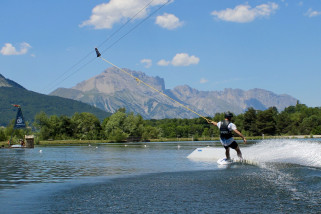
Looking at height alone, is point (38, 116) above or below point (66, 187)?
above

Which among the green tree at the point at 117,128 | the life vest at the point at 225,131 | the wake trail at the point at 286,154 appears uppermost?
the green tree at the point at 117,128

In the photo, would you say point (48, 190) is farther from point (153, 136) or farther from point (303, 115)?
point (303, 115)

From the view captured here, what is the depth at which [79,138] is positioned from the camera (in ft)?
528

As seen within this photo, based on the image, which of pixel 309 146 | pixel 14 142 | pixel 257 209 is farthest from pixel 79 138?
pixel 257 209

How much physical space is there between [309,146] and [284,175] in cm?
739

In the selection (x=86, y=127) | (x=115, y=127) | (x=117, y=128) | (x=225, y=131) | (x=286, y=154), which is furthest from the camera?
(x=86, y=127)

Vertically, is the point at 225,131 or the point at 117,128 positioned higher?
the point at 117,128

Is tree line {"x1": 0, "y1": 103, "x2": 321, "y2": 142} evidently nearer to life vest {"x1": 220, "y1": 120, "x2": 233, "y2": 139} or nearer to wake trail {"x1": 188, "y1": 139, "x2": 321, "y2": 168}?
wake trail {"x1": 188, "y1": 139, "x2": 321, "y2": 168}

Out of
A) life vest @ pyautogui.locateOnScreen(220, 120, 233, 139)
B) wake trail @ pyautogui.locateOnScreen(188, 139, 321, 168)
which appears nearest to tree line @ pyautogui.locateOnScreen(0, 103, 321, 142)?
wake trail @ pyautogui.locateOnScreen(188, 139, 321, 168)

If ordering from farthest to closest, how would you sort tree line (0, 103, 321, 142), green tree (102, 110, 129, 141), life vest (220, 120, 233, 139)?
tree line (0, 103, 321, 142) → green tree (102, 110, 129, 141) → life vest (220, 120, 233, 139)

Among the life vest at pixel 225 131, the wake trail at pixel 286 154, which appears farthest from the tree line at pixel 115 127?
the life vest at pixel 225 131

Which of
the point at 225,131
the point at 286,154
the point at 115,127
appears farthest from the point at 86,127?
the point at 286,154

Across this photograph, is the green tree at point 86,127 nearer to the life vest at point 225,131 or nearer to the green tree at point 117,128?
the green tree at point 117,128

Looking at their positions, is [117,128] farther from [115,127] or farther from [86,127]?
[86,127]
